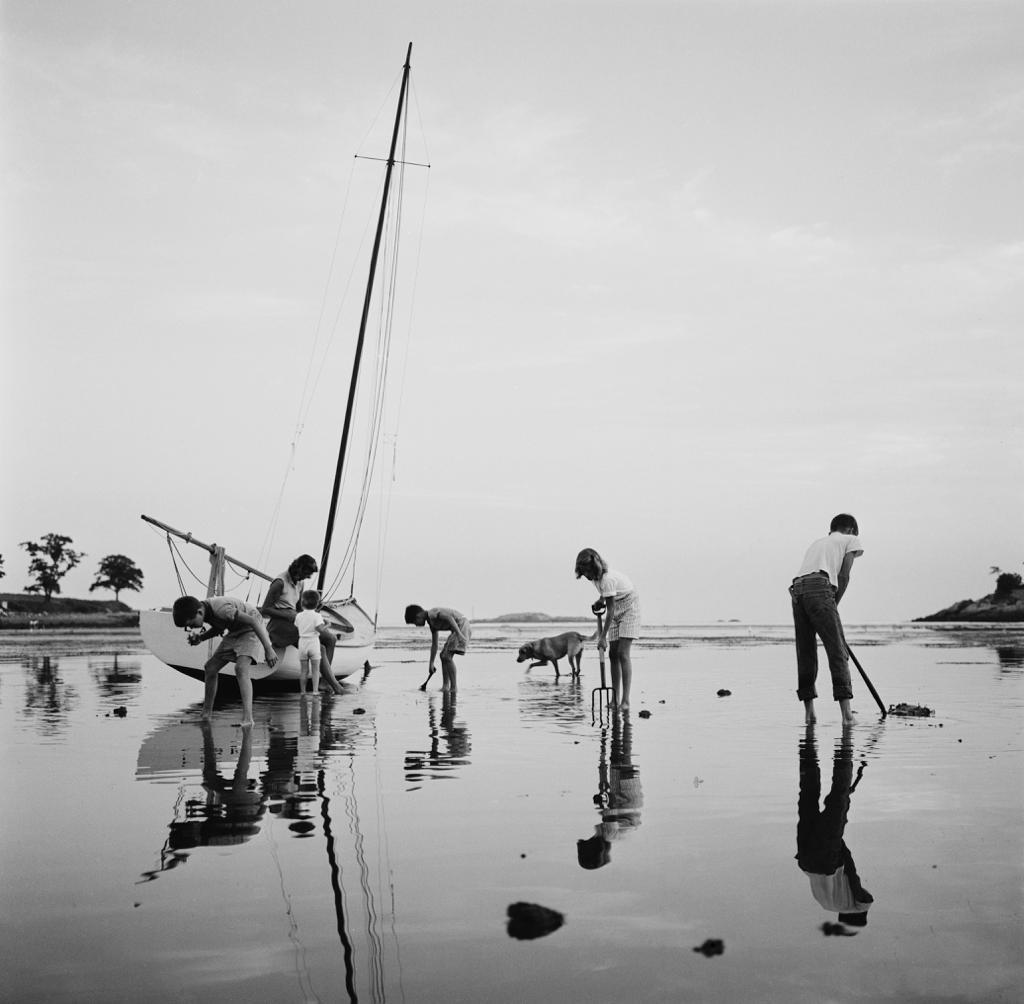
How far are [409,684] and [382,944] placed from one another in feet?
55.1

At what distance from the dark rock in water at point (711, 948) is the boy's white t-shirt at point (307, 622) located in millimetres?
13160

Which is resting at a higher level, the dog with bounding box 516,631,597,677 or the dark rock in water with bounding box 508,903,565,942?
the dark rock in water with bounding box 508,903,565,942

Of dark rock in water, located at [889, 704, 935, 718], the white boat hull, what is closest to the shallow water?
dark rock in water, located at [889, 704, 935, 718]

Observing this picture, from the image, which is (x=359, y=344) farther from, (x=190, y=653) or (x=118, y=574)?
(x=118, y=574)

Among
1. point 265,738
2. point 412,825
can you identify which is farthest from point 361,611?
point 412,825

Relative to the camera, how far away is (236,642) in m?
12.5

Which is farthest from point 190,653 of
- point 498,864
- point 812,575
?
point 498,864

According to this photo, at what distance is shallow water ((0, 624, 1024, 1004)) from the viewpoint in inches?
138

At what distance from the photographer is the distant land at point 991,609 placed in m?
122

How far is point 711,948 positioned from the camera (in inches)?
147

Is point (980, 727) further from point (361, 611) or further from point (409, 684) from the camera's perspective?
point (361, 611)

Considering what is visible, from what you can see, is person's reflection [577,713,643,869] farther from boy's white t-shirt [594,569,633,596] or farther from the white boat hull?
the white boat hull

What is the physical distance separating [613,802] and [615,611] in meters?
7.05

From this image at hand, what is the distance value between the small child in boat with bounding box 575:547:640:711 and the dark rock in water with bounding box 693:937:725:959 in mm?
9743
